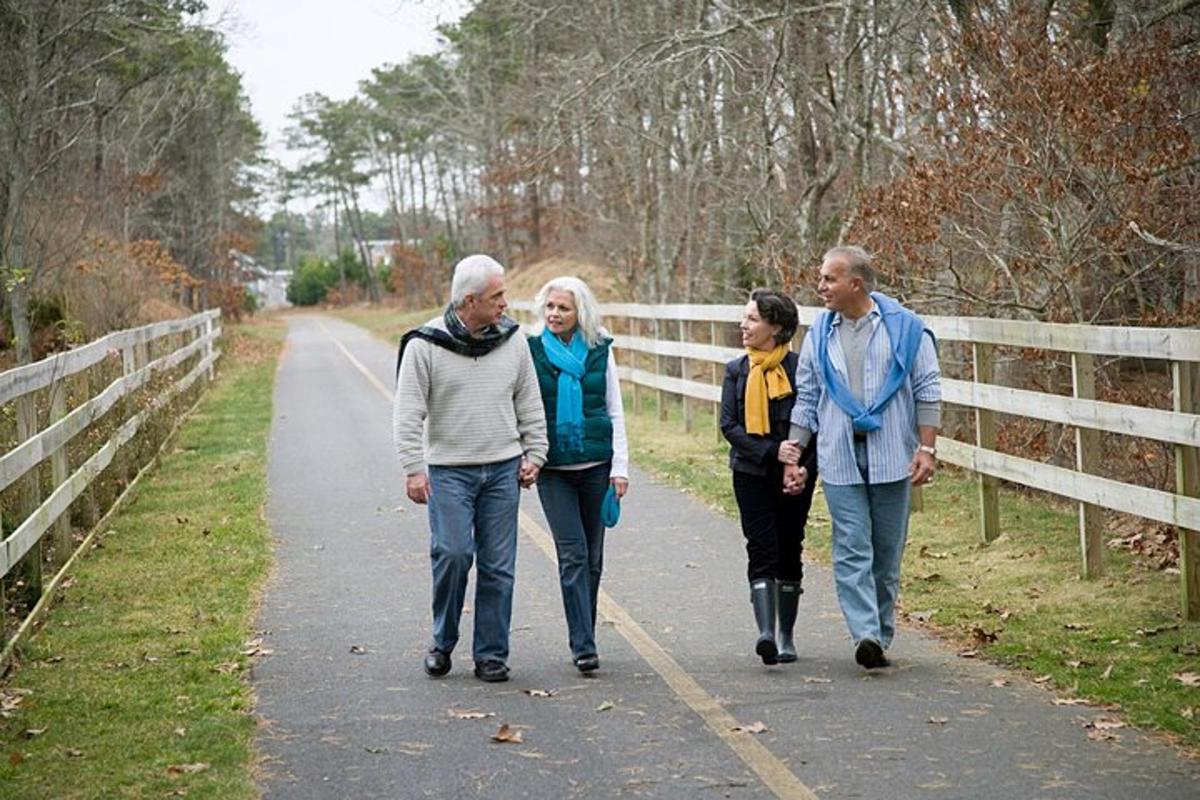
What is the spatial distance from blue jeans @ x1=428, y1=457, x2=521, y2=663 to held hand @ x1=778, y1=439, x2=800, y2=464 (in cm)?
121

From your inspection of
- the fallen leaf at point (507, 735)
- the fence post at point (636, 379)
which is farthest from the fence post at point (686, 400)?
the fallen leaf at point (507, 735)

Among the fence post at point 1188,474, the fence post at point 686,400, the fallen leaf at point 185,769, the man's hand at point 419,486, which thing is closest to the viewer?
the fallen leaf at point 185,769

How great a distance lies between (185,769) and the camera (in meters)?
6.36

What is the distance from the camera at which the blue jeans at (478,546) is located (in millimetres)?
7781

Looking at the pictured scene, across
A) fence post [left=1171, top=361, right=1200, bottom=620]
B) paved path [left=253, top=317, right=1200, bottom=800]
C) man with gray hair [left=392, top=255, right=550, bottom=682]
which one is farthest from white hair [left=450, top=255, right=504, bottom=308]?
fence post [left=1171, top=361, right=1200, bottom=620]

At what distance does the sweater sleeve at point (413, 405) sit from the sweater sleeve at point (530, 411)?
425mm

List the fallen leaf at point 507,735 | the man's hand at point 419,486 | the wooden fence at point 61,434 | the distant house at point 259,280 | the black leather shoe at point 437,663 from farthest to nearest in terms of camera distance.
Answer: the distant house at point 259,280 < the wooden fence at point 61,434 < the black leather shoe at point 437,663 < the man's hand at point 419,486 < the fallen leaf at point 507,735

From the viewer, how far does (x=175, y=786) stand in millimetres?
6145

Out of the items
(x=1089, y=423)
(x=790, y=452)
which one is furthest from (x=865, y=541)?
(x=1089, y=423)

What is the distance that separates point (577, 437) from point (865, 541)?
139 cm

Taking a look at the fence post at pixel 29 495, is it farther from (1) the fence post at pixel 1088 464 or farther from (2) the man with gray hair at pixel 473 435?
(1) the fence post at pixel 1088 464

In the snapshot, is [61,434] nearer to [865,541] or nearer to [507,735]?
[507,735]

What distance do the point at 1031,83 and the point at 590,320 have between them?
5132 mm

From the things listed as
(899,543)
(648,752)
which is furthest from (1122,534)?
(648,752)
